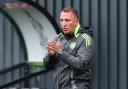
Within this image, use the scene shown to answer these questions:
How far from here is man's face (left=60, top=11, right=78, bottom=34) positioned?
547 cm

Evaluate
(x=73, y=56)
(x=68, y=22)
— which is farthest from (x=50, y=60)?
(x=68, y=22)

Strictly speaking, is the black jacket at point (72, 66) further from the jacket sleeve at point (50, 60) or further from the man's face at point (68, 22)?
the man's face at point (68, 22)

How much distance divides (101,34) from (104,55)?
0.32 meters

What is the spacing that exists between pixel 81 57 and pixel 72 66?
141 mm

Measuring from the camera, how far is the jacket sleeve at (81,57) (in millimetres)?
5266

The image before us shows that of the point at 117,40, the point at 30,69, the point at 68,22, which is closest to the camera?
the point at 68,22

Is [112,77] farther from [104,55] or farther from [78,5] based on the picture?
[78,5]

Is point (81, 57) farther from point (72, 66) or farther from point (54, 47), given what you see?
point (54, 47)

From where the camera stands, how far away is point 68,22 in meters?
5.48

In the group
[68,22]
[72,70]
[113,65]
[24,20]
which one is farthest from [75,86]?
[24,20]

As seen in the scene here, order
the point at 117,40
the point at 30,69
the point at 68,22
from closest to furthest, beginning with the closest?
1. the point at 68,22
2. the point at 117,40
3. the point at 30,69

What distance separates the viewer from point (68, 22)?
5480mm

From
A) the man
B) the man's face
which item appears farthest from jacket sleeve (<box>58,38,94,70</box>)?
the man's face

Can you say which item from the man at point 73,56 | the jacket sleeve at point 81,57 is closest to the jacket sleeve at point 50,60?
the man at point 73,56
